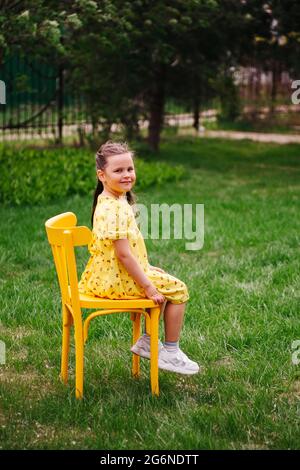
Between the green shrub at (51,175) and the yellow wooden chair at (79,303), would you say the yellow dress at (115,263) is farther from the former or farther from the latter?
the green shrub at (51,175)

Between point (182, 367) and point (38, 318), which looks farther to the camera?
point (38, 318)

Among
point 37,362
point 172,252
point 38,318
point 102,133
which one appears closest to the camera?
point 37,362

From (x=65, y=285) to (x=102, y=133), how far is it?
28.6 feet

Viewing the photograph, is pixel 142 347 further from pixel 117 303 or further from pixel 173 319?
pixel 117 303

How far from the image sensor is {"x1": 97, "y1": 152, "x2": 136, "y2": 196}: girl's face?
4.11 meters

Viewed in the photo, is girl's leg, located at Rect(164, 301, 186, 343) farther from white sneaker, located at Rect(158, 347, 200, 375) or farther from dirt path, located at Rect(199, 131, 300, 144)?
dirt path, located at Rect(199, 131, 300, 144)

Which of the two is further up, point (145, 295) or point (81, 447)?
point (145, 295)

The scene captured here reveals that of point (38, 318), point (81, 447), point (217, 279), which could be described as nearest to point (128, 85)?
point (217, 279)

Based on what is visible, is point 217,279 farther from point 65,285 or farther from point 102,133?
point 102,133

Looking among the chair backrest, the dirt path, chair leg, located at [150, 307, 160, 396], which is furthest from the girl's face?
the dirt path

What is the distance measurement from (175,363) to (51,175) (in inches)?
233

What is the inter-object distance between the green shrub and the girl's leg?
5.05 m
